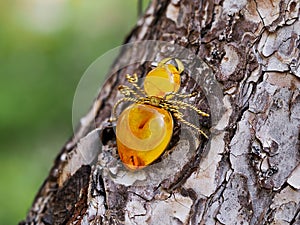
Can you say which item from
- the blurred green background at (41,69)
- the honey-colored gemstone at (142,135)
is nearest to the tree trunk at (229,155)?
the honey-colored gemstone at (142,135)

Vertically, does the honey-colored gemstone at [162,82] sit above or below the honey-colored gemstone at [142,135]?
above

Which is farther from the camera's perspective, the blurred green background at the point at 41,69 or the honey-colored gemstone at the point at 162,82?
the blurred green background at the point at 41,69

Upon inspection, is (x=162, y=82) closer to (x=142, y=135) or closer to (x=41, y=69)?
(x=142, y=135)

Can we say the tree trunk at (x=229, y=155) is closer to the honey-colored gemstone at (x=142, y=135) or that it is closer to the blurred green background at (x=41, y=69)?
the honey-colored gemstone at (x=142, y=135)

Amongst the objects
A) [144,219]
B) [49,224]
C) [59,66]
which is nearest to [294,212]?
[144,219]

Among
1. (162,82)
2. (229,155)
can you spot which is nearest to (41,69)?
(162,82)

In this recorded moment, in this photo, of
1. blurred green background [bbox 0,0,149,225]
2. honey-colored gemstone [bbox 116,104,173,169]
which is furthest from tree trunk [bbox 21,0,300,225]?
blurred green background [bbox 0,0,149,225]
